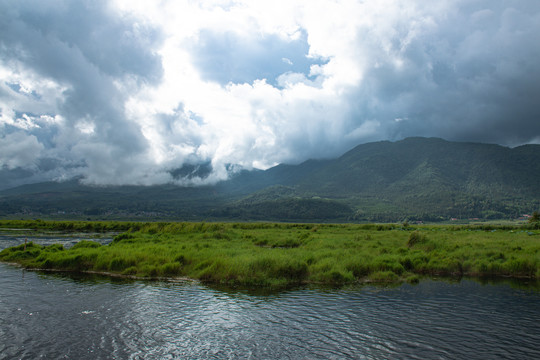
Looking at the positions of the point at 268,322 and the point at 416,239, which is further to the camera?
the point at 416,239

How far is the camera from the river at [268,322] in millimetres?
14000

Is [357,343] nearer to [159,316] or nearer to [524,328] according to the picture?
[524,328]

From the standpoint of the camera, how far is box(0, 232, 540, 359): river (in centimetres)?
1400

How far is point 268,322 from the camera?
17.3 metres

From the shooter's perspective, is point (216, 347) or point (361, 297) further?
point (361, 297)

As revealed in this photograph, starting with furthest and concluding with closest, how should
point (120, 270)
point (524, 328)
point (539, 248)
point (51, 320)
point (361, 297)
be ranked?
point (539, 248), point (120, 270), point (361, 297), point (51, 320), point (524, 328)

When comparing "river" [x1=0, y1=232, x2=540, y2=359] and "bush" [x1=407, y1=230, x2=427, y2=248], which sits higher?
"bush" [x1=407, y1=230, x2=427, y2=248]

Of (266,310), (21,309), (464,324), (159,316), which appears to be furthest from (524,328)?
(21,309)

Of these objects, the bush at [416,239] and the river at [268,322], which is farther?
the bush at [416,239]

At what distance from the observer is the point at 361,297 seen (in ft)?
71.7

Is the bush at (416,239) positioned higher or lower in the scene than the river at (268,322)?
higher

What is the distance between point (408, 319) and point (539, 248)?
28248 mm

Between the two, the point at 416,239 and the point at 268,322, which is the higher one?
the point at 416,239

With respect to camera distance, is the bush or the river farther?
the bush
